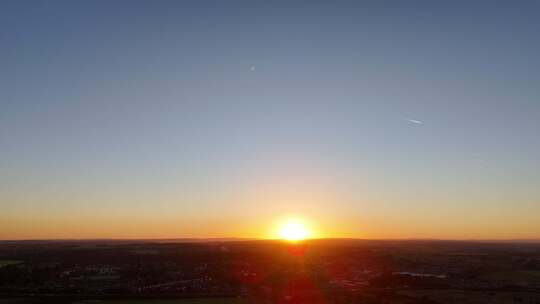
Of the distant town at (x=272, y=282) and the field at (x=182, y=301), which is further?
the distant town at (x=272, y=282)

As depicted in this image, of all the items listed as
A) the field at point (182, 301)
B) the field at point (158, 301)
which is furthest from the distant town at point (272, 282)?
the field at point (182, 301)

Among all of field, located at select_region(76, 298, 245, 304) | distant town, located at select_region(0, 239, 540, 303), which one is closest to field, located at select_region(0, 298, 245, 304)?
field, located at select_region(76, 298, 245, 304)

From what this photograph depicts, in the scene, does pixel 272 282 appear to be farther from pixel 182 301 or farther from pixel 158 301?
pixel 158 301

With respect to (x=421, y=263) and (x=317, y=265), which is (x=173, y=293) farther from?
(x=421, y=263)

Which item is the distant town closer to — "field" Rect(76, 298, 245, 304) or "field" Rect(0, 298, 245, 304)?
"field" Rect(0, 298, 245, 304)

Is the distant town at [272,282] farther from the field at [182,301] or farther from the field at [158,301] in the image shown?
the field at [182,301]

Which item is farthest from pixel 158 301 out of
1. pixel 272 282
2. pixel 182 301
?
pixel 272 282

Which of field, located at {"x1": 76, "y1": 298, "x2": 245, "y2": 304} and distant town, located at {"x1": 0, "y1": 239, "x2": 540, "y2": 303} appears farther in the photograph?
distant town, located at {"x1": 0, "y1": 239, "x2": 540, "y2": 303}

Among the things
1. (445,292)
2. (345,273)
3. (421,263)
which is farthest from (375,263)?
(445,292)

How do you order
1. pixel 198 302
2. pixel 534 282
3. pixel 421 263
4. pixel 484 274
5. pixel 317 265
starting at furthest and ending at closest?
1. pixel 421 263
2. pixel 317 265
3. pixel 484 274
4. pixel 534 282
5. pixel 198 302

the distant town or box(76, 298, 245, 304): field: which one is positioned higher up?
the distant town

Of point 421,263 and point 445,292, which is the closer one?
point 445,292
